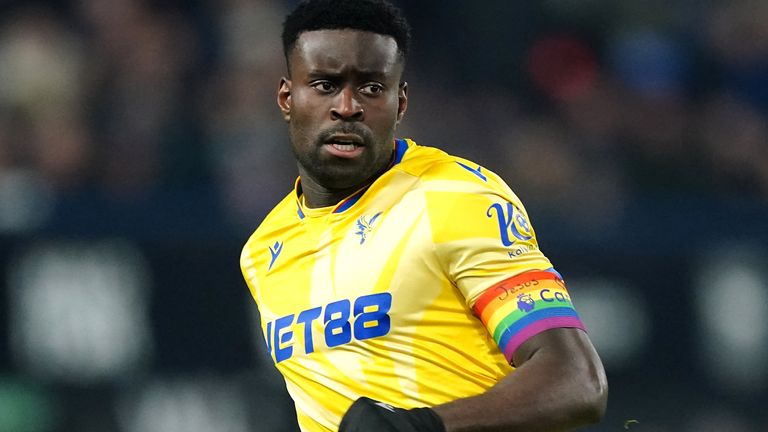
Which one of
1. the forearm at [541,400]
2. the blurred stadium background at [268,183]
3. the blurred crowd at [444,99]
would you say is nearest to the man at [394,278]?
the forearm at [541,400]

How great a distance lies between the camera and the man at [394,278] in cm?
331

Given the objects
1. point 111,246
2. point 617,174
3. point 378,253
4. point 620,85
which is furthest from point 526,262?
point 620,85

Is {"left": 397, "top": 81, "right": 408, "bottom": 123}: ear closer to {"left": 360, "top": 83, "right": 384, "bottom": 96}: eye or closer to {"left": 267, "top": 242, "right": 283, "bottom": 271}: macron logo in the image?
{"left": 360, "top": 83, "right": 384, "bottom": 96}: eye

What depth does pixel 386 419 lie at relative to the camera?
3.03 m

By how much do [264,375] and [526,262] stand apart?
492 centimetres

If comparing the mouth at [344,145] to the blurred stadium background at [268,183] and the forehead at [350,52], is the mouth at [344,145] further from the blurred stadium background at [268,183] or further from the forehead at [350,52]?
the blurred stadium background at [268,183]

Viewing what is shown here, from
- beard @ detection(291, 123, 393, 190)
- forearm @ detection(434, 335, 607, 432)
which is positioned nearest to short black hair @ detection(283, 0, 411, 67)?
beard @ detection(291, 123, 393, 190)

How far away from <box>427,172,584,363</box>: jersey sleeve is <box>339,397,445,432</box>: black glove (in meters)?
0.42

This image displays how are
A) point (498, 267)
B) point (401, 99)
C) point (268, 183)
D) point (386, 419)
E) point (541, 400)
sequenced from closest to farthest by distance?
1. point (386, 419)
2. point (541, 400)
3. point (498, 267)
4. point (401, 99)
5. point (268, 183)

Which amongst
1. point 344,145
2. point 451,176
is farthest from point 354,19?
point 451,176

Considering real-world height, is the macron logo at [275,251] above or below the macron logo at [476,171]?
below

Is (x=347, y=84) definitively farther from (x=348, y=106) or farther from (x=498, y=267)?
(x=498, y=267)

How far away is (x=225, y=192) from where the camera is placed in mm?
8523

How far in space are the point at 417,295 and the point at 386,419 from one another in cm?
68
